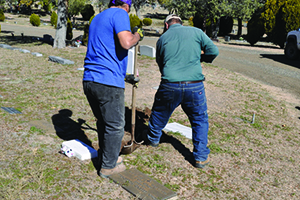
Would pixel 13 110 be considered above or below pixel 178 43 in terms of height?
below

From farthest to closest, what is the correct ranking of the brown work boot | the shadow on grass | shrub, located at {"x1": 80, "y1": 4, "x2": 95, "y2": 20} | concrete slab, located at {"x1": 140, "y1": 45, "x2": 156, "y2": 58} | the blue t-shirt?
shrub, located at {"x1": 80, "y1": 4, "x2": 95, "y2": 20}, the shadow on grass, concrete slab, located at {"x1": 140, "y1": 45, "x2": 156, "y2": 58}, the brown work boot, the blue t-shirt

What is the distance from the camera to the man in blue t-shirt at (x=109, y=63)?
3.06m

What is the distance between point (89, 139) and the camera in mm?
4613

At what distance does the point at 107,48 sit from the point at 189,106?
4.08 ft

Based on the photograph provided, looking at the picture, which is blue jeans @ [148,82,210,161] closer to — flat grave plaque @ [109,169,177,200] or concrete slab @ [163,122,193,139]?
flat grave plaque @ [109,169,177,200]

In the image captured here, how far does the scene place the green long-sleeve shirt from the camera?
3.63m

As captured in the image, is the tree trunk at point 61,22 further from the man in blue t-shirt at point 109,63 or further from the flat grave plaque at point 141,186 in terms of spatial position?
the flat grave plaque at point 141,186

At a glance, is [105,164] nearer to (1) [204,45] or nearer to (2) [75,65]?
(1) [204,45]

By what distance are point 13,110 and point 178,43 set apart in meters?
3.67

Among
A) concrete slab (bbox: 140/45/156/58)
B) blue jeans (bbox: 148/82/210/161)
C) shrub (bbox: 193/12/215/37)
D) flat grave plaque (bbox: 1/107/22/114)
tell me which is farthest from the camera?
shrub (bbox: 193/12/215/37)

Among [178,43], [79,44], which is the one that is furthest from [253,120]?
[79,44]

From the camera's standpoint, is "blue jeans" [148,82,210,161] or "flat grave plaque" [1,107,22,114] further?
"flat grave plaque" [1,107,22,114]

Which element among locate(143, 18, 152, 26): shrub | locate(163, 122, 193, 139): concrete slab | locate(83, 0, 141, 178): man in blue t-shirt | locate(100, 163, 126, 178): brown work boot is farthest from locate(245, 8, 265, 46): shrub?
locate(100, 163, 126, 178): brown work boot

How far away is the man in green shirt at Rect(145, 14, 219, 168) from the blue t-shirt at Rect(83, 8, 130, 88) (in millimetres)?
740
